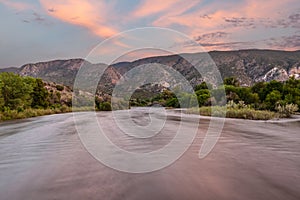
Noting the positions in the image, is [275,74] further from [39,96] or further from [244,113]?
[244,113]

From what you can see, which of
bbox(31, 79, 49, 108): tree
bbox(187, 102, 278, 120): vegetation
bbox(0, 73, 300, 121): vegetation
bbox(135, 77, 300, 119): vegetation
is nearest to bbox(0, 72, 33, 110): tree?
bbox(0, 73, 300, 121): vegetation

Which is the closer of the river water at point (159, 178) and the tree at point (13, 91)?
the river water at point (159, 178)

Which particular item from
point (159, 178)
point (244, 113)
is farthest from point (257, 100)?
point (159, 178)

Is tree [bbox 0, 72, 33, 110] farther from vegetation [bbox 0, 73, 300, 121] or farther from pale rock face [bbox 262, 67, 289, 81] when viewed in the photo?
pale rock face [bbox 262, 67, 289, 81]

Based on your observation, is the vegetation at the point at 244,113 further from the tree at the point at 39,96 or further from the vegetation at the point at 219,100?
the tree at the point at 39,96

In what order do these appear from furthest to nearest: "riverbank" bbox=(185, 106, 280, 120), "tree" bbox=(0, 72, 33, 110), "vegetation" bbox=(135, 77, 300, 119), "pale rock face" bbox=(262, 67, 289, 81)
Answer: "pale rock face" bbox=(262, 67, 289, 81) < "tree" bbox=(0, 72, 33, 110) < "vegetation" bbox=(135, 77, 300, 119) < "riverbank" bbox=(185, 106, 280, 120)

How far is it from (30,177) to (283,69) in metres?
106

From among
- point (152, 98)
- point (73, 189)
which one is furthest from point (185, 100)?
point (73, 189)

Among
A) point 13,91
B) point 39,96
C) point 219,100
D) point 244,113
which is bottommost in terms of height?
point 244,113

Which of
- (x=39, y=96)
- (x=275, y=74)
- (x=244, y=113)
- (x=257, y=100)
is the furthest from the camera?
(x=275, y=74)

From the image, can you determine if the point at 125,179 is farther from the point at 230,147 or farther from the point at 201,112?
the point at 201,112

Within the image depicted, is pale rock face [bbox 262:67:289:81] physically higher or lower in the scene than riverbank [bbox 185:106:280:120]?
higher

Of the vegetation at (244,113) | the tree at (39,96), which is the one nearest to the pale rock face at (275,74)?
the vegetation at (244,113)

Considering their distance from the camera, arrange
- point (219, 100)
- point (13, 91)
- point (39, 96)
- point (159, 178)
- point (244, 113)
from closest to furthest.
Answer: point (159, 178) → point (244, 113) → point (13, 91) → point (219, 100) → point (39, 96)
